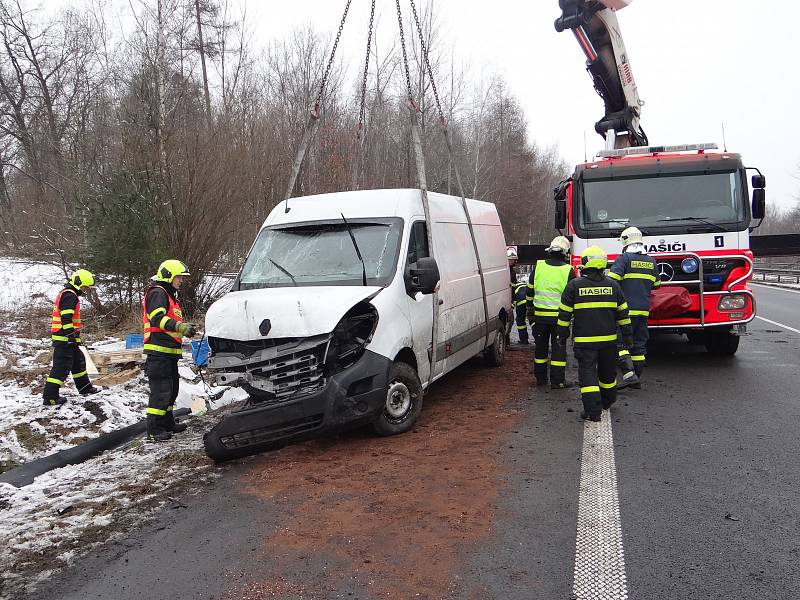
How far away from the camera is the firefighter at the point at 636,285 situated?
7.13 meters

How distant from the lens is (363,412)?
4.93m

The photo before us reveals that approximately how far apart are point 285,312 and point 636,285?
4619mm

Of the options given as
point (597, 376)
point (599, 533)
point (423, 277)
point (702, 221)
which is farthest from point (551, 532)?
point (702, 221)

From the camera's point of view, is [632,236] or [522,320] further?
[522,320]

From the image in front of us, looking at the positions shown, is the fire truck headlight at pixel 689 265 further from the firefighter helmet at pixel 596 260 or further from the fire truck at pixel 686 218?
the firefighter helmet at pixel 596 260

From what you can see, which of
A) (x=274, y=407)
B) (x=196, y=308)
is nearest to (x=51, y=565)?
(x=274, y=407)

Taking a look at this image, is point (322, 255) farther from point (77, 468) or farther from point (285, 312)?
point (77, 468)

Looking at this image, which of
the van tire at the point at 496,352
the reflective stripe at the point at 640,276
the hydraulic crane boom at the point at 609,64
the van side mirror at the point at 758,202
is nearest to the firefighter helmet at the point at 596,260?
the reflective stripe at the point at 640,276

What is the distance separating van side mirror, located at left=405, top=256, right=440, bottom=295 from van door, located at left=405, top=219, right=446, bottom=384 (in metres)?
0.09

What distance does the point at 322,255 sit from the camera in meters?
5.75

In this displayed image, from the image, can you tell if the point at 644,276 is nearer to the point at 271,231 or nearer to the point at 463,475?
the point at 463,475

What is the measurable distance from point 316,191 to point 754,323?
1284 centimetres

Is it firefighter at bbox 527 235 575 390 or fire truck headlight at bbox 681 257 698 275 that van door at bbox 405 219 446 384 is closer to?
firefighter at bbox 527 235 575 390

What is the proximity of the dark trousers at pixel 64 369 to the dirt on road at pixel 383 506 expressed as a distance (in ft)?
10.4
